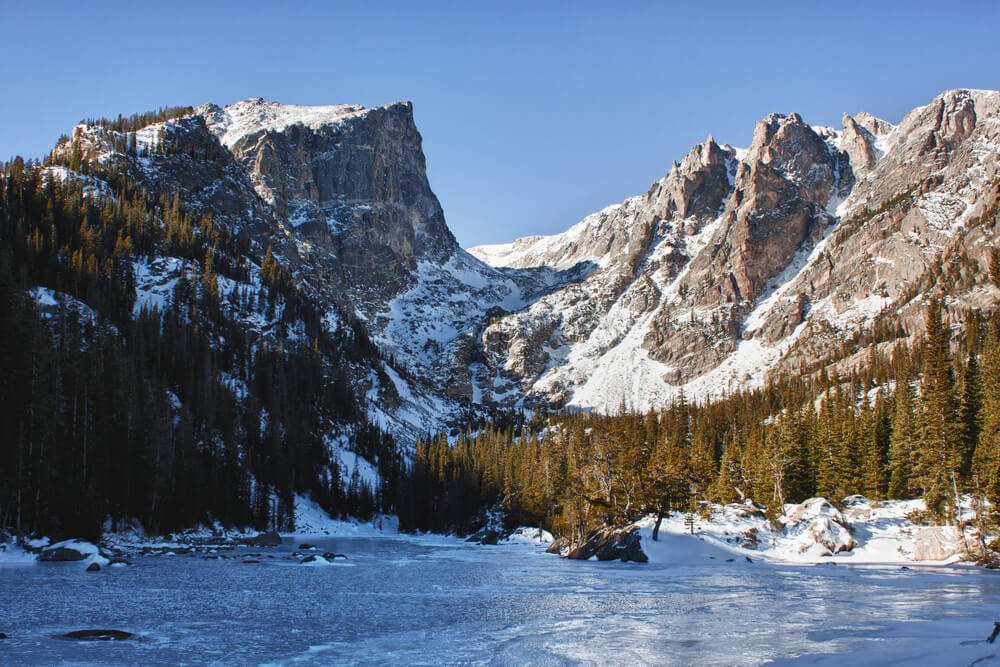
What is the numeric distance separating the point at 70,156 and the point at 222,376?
3282 inches

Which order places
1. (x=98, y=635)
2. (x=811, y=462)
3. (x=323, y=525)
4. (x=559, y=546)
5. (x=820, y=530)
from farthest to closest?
1. (x=323, y=525)
2. (x=811, y=462)
3. (x=559, y=546)
4. (x=820, y=530)
5. (x=98, y=635)

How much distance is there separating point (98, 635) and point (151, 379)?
7928 cm

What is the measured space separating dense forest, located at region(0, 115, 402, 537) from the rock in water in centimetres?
3353

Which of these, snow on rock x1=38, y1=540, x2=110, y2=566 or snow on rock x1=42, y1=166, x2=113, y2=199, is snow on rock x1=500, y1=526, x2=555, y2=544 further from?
snow on rock x1=42, y1=166, x2=113, y2=199

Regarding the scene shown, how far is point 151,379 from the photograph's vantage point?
90.5 m

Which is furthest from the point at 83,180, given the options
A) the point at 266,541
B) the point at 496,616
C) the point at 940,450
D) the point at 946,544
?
the point at 946,544

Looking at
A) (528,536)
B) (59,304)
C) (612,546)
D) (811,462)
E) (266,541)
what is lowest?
(528,536)

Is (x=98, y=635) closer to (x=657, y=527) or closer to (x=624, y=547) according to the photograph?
(x=624, y=547)

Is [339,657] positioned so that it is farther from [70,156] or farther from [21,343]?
[70,156]

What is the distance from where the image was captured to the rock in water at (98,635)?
62.2 ft

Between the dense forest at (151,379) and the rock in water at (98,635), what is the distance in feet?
110

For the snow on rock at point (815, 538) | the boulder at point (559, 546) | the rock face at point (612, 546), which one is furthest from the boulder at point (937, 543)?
the boulder at point (559, 546)

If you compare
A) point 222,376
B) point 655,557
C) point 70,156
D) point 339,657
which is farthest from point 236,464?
point 70,156

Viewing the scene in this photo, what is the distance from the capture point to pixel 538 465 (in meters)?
100
